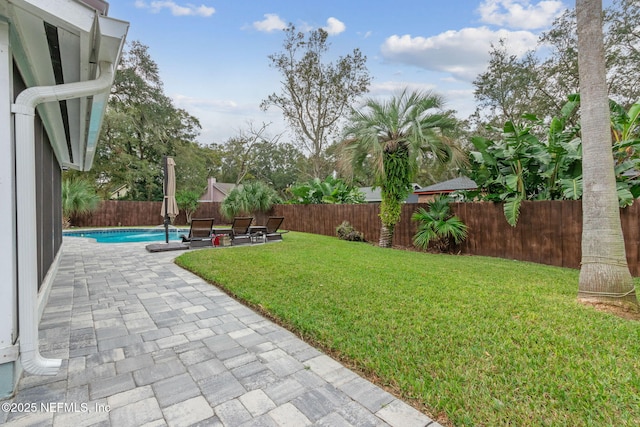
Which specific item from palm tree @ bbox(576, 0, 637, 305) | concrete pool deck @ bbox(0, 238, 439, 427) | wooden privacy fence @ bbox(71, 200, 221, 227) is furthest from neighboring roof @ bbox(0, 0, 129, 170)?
wooden privacy fence @ bbox(71, 200, 221, 227)

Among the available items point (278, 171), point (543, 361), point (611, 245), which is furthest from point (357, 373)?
point (278, 171)

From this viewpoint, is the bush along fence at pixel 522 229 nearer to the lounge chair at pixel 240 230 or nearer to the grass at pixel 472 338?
the grass at pixel 472 338

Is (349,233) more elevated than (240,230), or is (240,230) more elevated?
(240,230)

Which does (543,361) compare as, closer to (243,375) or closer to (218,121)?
(243,375)

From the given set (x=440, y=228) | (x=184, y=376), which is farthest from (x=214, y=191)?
(x=184, y=376)

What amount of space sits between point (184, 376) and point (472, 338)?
260cm

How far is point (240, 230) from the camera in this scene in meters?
10.2

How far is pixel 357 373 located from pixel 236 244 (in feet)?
Answer: 27.0

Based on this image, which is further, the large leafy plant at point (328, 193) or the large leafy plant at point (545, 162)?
the large leafy plant at point (328, 193)

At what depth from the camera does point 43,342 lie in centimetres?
291

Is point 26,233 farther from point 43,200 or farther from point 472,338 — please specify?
point 472,338

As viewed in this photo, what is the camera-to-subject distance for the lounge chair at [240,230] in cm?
995

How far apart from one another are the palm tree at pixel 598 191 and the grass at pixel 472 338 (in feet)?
1.64

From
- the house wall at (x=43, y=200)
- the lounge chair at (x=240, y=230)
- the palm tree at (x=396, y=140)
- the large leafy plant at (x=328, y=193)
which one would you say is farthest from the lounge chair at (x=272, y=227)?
the house wall at (x=43, y=200)
